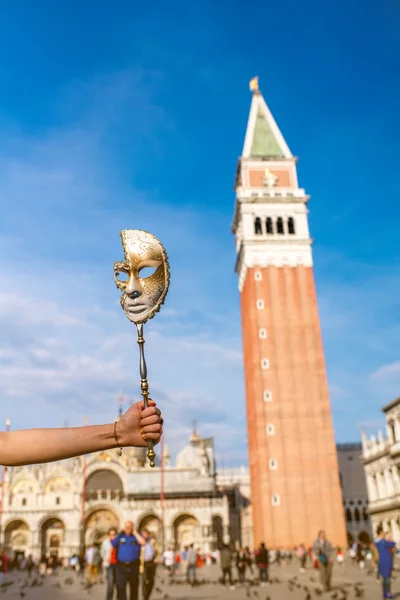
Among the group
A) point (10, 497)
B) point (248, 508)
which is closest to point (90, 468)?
point (10, 497)

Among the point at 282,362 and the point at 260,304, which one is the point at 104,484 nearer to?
the point at 282,362

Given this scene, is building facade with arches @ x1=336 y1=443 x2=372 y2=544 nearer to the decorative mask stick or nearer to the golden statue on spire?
the golden statue on spire

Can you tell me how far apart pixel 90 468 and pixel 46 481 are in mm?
4017

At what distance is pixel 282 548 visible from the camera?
138ft

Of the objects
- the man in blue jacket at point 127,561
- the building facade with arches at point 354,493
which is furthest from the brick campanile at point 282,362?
the man in blue jacket at point 127,561

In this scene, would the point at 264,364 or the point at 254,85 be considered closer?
the point at 264,364

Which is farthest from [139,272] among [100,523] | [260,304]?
[100,523]

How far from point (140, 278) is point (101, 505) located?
51430mm

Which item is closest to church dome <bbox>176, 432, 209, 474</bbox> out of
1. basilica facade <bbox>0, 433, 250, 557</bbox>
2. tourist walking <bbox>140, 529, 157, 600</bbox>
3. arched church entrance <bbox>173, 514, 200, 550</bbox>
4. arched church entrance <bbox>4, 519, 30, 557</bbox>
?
basilica facade <bbox>0, 433, 250, 557</bbox>

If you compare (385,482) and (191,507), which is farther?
(191,507)

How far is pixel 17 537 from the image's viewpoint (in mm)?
50750

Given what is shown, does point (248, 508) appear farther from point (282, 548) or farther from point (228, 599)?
point (228, 599)

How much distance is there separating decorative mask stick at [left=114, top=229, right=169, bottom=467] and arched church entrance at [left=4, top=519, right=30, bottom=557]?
175ft

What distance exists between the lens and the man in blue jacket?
32.8 ft
